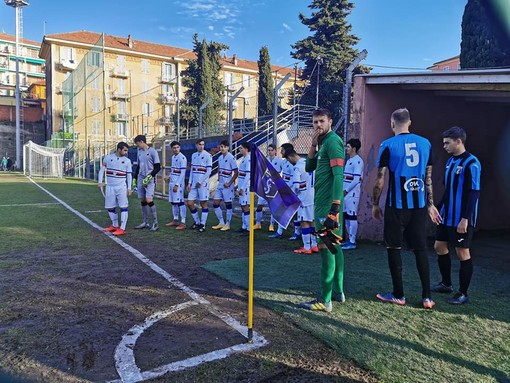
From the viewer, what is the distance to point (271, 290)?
5.12 meters

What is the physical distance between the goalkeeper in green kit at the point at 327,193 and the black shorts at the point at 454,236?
1.47 metres

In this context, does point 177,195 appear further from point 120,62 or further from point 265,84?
point 120,62

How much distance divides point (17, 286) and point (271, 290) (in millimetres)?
3276

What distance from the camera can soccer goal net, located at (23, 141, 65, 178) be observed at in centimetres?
3453

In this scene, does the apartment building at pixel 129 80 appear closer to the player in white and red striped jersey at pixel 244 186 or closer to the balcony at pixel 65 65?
the balcony at pixel 65 65

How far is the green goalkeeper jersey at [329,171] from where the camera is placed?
419 cm

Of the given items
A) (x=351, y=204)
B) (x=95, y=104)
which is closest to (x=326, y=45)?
(x=95, y=104)

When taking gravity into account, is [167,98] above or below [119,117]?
above

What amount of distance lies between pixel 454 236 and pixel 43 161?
124 ft

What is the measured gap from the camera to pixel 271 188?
393 centimetres

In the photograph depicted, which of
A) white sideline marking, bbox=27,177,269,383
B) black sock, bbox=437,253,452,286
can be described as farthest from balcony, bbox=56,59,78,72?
black sock, bbox=437,253,452,286

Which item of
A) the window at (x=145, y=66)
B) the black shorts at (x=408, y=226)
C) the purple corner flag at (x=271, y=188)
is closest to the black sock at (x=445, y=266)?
the black shorts at (x=408, y=226)

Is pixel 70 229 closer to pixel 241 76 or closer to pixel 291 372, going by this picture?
pixel 291 372

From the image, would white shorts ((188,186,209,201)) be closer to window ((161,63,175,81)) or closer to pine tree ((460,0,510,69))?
pine tree ((460,0,510,69))
